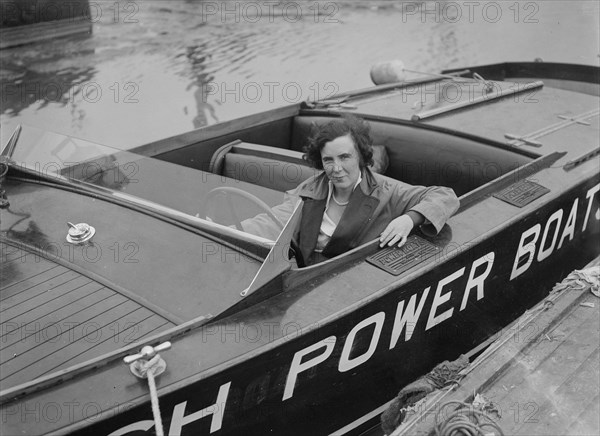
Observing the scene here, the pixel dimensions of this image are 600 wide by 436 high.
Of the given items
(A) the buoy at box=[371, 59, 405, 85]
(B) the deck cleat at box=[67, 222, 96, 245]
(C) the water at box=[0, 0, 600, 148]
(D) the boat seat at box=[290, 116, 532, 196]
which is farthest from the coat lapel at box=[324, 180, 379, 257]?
(C) the water at box=[0, 0, 600, 148]

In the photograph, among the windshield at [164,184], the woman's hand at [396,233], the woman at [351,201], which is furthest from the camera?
the woman at [351,201]

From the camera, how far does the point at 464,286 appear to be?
3.10 meters

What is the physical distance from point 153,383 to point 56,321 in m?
0.60

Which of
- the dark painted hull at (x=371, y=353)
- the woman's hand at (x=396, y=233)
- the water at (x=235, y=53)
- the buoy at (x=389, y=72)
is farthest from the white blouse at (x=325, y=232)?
the water at (x=235, y=53)

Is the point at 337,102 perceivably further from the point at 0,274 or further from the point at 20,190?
the point at 0,274

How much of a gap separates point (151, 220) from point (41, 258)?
51cm

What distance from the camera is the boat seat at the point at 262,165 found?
3.83 metres

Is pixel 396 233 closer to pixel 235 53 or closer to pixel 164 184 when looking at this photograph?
pixel 164 184

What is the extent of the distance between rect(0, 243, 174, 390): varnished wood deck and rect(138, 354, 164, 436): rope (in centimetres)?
24

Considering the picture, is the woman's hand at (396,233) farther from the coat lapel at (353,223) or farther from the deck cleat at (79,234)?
the deck cleat at (79,234)

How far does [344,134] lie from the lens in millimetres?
3029

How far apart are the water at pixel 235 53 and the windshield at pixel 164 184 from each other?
448 cm

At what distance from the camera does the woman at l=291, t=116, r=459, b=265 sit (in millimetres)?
3002

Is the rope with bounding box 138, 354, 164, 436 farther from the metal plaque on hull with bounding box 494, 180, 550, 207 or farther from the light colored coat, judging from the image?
the metal plaque on hull with bounding box 494, 180, 550, 207
